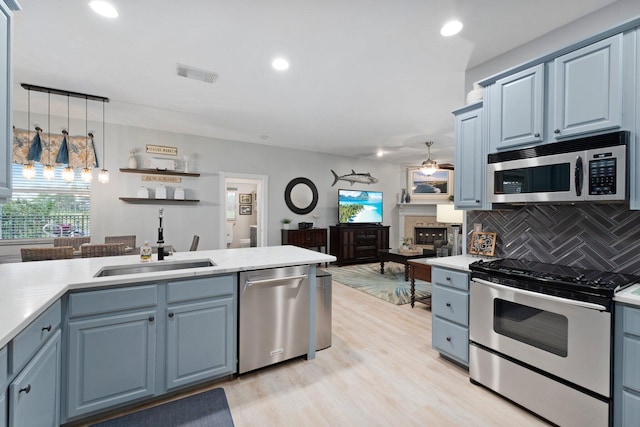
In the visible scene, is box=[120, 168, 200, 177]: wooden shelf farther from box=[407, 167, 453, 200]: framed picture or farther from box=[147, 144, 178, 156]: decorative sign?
box=[407, 167, 453, 200]: framed picture

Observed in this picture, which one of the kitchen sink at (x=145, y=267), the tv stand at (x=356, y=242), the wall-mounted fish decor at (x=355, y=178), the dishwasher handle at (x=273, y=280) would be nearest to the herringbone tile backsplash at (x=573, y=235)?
the dishwasher handle at (x=273, y=280)

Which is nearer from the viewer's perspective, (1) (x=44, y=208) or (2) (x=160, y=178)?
(1) (x=44, y=208)

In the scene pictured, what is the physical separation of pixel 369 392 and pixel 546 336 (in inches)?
49.1

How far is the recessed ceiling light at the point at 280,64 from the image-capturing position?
276 centimetres

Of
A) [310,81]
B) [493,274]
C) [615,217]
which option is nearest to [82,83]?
[310,81]

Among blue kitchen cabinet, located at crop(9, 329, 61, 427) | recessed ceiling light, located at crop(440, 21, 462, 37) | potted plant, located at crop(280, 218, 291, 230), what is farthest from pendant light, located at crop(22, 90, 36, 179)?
recessed ceiling light, located at crop(440, 21, 462, 37)

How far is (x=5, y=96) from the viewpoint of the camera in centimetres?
140

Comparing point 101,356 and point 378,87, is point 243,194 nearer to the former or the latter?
point 378,87

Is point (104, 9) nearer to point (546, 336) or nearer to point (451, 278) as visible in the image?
point (451, 278)

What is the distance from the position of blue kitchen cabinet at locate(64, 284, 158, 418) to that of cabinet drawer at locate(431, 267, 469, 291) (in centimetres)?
225

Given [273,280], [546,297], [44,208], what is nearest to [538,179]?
[546,297]

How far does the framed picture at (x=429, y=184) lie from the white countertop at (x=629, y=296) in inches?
250

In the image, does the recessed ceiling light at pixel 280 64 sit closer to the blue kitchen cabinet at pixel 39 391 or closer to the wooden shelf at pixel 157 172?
the blue kitchen cabinet at pixel 39 391

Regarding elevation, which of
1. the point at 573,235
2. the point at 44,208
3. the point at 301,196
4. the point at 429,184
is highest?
the point at 429,184
